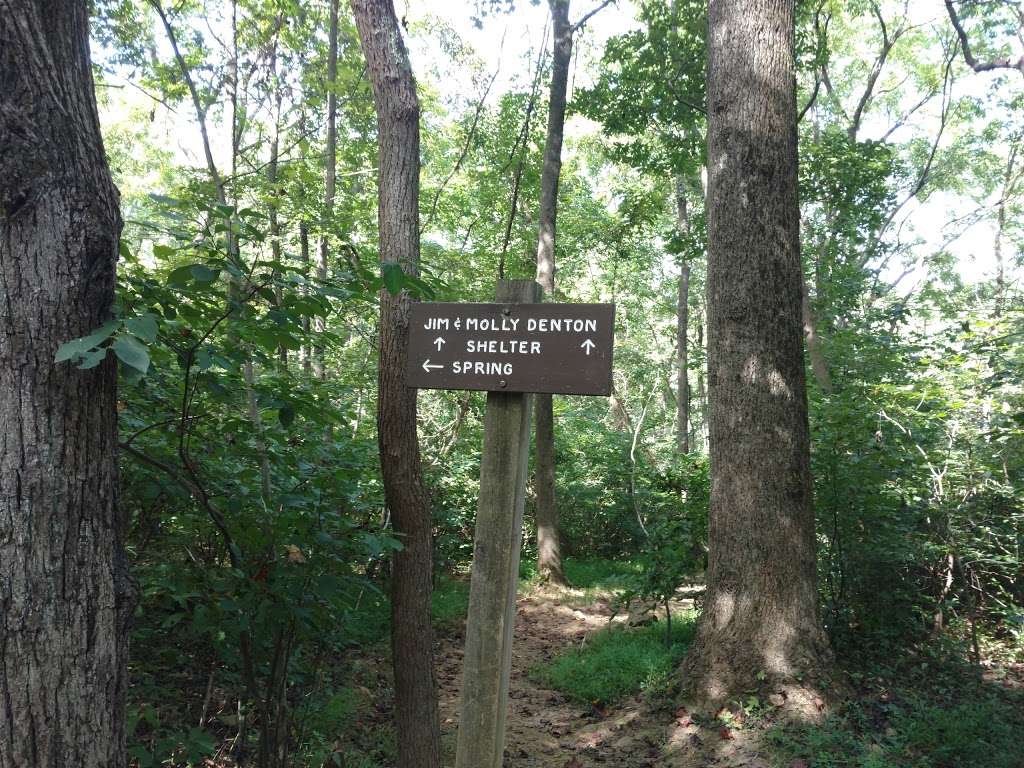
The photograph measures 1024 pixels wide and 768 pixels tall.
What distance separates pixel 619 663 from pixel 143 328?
5.31 metres

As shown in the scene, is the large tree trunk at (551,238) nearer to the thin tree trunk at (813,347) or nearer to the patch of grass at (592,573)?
the patch of grass at (592,573)

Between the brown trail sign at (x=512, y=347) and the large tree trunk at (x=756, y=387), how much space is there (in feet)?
9.00

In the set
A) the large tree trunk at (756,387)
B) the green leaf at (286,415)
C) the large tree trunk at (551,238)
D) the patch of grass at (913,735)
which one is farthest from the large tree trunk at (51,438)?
the large tree trunk at (551,238)

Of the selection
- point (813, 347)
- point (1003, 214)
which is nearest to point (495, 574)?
point (813, 347)

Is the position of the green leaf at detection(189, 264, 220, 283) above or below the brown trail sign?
above

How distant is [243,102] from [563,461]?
831 cm

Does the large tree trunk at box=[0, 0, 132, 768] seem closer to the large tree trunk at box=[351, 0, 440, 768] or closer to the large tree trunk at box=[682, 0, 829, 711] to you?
the large tree trunk at box=[351, 0, 440, 768]

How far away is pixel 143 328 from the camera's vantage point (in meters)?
Result: 1.75

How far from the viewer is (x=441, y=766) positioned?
418 centimetres

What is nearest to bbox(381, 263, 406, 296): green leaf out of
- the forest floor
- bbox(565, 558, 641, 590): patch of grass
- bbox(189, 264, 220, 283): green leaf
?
bbox(189, 264, 220, 283): green leaf

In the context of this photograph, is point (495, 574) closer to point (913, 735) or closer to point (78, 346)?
point (78, 346)

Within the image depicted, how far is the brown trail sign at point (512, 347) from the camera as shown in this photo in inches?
96.3

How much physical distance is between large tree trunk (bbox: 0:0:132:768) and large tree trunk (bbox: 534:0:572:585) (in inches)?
320

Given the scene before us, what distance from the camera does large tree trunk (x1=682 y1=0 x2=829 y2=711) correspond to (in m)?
4.63
